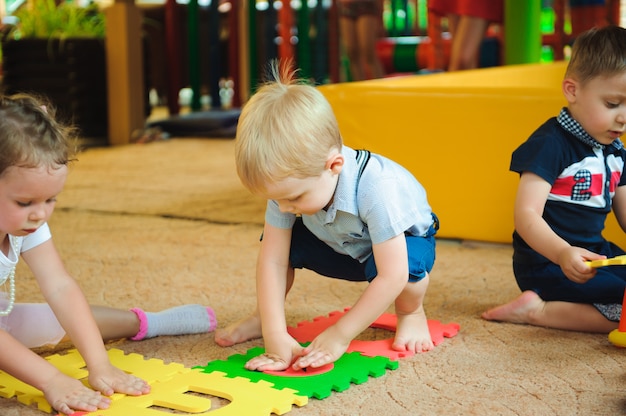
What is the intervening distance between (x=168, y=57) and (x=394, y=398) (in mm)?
3692

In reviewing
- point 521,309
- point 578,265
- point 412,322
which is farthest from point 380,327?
point 578,265

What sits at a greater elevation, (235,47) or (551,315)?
(235,47)

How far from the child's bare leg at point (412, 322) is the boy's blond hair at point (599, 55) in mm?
443

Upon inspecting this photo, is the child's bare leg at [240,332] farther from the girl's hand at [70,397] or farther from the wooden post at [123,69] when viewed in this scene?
the wooden post at [123,69]

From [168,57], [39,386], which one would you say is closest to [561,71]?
[39,386]

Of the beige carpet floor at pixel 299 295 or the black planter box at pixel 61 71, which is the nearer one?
the beige carpet floor at pixel 299 295

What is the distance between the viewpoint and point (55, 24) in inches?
152

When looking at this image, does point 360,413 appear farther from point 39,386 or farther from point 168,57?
point 168,57

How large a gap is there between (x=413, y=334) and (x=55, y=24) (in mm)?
3059

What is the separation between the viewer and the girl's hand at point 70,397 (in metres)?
1.08

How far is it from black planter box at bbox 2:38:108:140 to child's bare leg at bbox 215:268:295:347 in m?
2.56

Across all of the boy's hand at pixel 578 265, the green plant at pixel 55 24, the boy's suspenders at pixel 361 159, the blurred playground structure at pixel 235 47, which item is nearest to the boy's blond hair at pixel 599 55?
the boy's hand at pixel 578 265

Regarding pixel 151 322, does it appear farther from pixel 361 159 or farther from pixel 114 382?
pixel 361 159

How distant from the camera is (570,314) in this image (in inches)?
56.3
